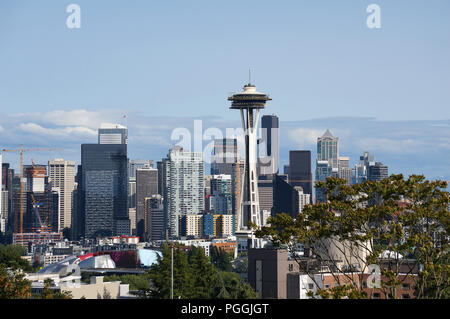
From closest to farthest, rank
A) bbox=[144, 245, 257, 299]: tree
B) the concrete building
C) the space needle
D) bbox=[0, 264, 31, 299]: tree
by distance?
bbox=[0, 264, 31, 299]: tree
bbox=[144, 245, 257, 299]: tree
the concrete building
the space needle

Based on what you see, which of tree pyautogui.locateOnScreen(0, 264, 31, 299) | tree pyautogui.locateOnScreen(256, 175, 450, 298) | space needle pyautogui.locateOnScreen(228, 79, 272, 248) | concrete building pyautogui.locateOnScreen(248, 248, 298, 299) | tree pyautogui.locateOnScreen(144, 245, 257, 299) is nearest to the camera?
tree pyautogui.locateOnScreen(256, 175, 450, 298)

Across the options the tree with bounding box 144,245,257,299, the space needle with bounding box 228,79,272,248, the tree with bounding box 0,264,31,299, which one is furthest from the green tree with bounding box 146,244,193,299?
the space needle with bounding box 228,79,272,248

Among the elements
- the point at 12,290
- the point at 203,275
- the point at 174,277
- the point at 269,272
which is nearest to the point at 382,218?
the point at 12,290

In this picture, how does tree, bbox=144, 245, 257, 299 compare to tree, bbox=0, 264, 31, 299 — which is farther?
tree, bbox=144, 245, 257, 299

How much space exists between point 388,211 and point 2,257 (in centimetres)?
7442

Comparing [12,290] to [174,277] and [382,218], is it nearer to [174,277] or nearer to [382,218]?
[174,277]

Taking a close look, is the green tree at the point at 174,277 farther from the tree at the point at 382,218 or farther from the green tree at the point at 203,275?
the tree at the point at 382,218

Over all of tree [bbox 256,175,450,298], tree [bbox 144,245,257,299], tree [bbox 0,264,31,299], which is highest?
tree [bbox 256,175,450,298]

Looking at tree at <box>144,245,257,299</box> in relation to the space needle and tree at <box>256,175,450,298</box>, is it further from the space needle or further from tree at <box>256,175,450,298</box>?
the space needle

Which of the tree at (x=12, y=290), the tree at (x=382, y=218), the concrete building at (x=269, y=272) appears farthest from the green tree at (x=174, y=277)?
the tree at (x=382, y=218)

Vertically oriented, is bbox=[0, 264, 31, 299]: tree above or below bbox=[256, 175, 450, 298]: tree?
below
